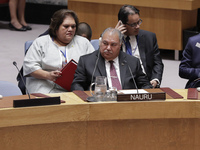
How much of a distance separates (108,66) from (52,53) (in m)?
0.62

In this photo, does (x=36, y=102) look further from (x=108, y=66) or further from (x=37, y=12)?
(x=37, y=12)

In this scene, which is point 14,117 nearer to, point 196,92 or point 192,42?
point 196,92

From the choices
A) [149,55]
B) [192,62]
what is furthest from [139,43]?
[192,62]

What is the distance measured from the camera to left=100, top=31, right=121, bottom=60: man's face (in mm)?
3855

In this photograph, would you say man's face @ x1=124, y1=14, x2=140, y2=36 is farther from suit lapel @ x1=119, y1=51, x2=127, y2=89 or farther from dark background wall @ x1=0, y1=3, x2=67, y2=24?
dark background wall @ x1=0, y1=3, x2=67, y2=24

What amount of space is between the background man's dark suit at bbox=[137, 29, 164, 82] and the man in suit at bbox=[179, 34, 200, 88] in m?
0.35

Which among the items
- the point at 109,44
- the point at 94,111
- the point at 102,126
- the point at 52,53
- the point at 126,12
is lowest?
the point at 102,126

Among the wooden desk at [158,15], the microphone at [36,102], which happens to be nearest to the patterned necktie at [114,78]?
the microphone at [36,102]

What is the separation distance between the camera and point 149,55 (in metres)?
4.70

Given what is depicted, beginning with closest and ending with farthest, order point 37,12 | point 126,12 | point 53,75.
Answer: point 53,75 < point 126,12 < point 37,12

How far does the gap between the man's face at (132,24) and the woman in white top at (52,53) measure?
1.58 ft

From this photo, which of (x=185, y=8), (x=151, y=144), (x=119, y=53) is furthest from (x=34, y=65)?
(x=185, y=8)

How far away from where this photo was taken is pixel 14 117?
9.56 feet

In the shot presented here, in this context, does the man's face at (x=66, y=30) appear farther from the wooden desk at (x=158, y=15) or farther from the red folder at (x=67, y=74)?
the wooden desk at (x=158, y=15)
